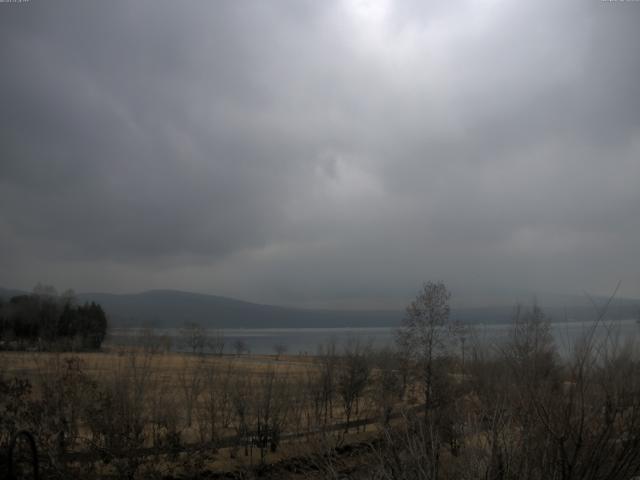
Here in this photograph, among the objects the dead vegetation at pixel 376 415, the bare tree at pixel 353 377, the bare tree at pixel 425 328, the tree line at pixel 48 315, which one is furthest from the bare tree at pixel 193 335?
the bare tree at pixel 425 328

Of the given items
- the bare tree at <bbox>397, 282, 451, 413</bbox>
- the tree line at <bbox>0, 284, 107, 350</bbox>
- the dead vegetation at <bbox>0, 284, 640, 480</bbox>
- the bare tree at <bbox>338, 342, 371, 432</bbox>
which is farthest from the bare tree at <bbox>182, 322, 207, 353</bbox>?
the bare tree at <bbox>397, 282, 451, 413</bbox>

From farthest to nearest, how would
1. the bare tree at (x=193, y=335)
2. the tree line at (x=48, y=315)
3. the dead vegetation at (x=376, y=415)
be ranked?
the bare tree at (x=193, y=335) < the tree line at (x=48, y=315) < the dead vegetation at (x=376, y=415)

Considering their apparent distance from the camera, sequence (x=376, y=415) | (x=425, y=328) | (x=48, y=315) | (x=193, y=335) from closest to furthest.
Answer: (x=376, y=415) → (x=425, y=328) → (x=48, y=315) → (x=193, y=335)

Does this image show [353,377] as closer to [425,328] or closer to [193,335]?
[425,328]

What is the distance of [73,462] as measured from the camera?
53.4 ft

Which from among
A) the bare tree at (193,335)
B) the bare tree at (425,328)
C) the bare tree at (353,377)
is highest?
the bare tree at (425,328)

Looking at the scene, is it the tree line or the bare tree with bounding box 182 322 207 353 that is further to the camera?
the bare tree with bounding box 182 322 207 353

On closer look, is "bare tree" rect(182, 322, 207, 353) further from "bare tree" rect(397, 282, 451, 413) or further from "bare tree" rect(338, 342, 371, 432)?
"bare tree" rect(397, 282, 451, 413)

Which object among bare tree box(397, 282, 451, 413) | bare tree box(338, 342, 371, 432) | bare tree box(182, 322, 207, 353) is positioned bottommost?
bare tree box(182, 322, 207, 353)

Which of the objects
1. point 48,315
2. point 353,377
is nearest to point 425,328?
point 353,377

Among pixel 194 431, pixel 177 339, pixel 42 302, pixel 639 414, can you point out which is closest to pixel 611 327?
pixel 639 414

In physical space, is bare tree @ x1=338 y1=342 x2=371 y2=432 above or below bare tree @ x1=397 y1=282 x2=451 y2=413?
below

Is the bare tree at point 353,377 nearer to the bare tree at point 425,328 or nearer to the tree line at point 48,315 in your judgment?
the bare tree at point 425,328

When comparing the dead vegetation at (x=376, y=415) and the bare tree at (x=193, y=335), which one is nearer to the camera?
the dead vegetation at (x=376, y=415)
